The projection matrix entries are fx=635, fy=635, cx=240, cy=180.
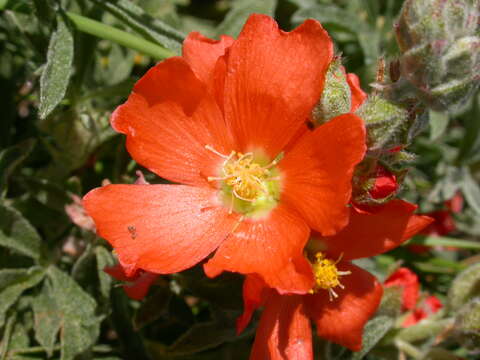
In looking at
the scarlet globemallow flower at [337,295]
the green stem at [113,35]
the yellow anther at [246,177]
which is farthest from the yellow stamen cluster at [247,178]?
the green stem at [113,35]

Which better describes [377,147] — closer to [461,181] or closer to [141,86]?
[141,86]

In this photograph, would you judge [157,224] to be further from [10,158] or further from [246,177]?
[10,158]

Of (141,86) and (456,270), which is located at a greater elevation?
(141,86)

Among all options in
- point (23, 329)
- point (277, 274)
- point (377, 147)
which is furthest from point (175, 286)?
point (377, 147)

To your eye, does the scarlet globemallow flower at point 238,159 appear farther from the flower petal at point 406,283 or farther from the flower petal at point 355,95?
the flower petal at point 406,283

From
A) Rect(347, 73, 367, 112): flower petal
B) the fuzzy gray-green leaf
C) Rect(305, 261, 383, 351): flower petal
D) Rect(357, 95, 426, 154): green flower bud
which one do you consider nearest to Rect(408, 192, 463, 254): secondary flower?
Rect(305, 261, 383, 351): flower petal

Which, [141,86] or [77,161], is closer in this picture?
[141,86]

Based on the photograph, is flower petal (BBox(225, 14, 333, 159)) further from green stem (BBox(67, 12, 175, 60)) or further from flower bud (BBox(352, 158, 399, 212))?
green stem (BBox(67, 12, 175, 60))
